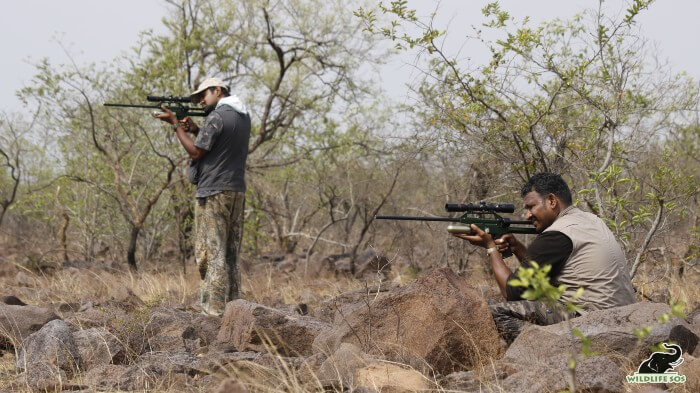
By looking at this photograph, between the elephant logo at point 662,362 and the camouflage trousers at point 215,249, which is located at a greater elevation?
the camouflage trousers at point 215,249

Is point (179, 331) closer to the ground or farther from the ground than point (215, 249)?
closer to the ground

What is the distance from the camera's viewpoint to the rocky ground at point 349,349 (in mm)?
3848

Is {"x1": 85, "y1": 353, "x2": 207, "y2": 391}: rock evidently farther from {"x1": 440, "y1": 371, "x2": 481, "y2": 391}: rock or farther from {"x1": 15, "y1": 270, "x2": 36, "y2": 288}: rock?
{"x1": 15, "y1": 270, "x2": 36, "y2": 288}: rock

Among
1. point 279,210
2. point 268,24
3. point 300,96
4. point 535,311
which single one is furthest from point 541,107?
point 279,210

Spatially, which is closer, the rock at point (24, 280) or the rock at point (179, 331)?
the rock at point (179, 331)

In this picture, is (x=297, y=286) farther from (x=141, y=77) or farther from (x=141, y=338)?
(x=141, y=338)

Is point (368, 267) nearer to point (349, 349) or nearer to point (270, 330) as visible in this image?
point (270, 330)

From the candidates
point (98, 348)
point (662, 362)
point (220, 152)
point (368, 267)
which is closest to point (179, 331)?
point (98, 348)

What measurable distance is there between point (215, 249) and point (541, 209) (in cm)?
289

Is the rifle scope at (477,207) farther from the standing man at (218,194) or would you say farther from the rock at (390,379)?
the standing man at (218,194)

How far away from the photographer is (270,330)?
5.17 meters

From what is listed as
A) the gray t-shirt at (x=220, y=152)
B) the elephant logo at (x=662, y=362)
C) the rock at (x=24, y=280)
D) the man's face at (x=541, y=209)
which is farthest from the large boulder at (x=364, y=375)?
the rock at (x=24, y=280)

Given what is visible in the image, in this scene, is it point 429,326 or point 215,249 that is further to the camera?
point 215,249

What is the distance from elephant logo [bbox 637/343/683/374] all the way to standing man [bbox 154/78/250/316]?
368 cm
